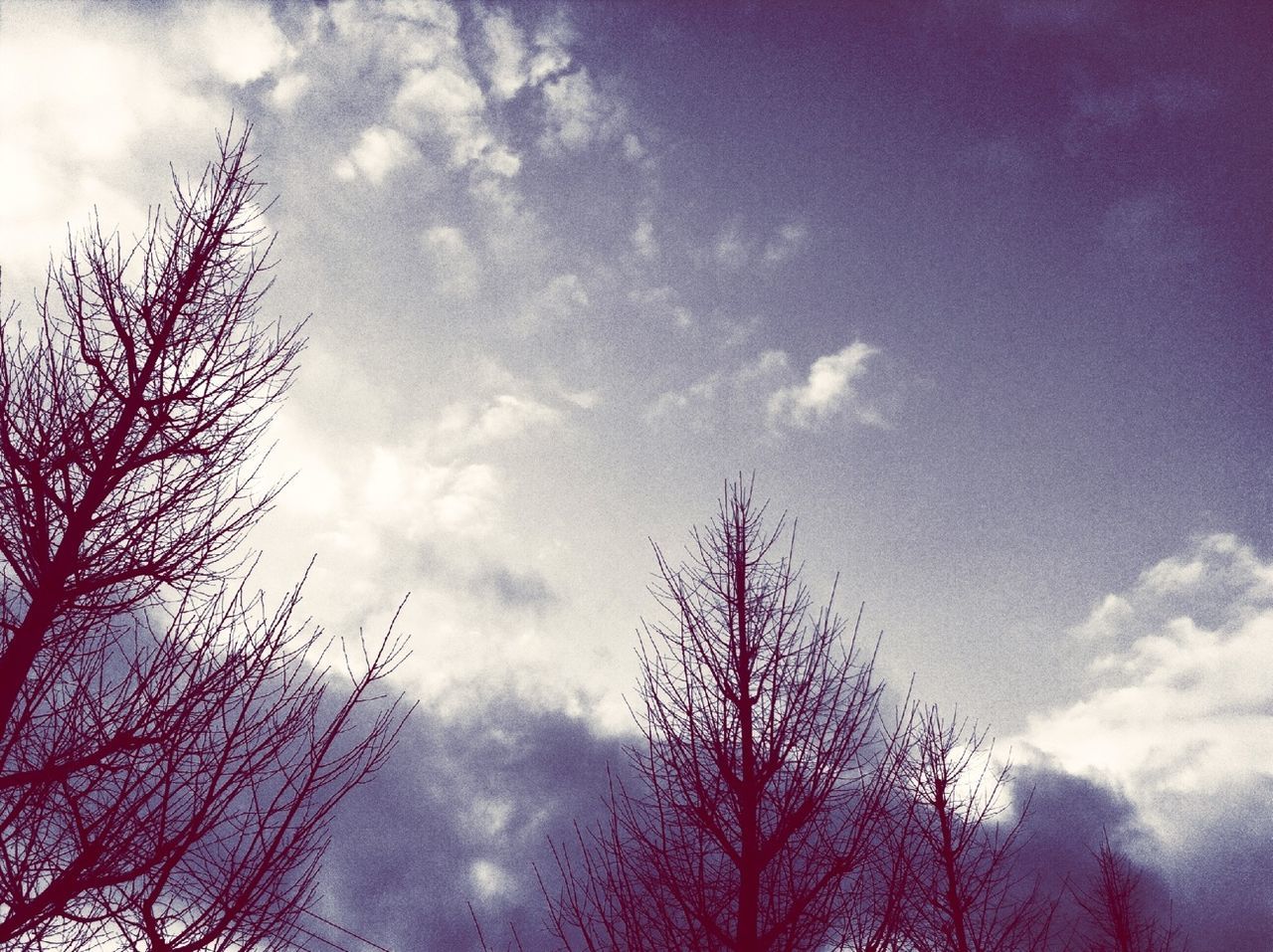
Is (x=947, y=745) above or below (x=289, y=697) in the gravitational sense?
above

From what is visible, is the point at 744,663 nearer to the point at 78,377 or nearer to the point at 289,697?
the point at 289,697

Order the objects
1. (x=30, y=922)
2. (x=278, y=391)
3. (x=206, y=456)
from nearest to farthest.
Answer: (x=30, y=922) → (x=206, y=456) → (x=278, y=391)

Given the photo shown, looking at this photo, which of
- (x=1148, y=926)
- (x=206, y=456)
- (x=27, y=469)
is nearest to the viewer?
(x=27, y=469)

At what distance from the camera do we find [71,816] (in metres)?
3.58

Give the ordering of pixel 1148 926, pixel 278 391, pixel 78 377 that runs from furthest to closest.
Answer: pixel 1148 926
pixel 278 391
pixel 78 377

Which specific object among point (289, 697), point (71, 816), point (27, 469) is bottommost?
point (71, 816)

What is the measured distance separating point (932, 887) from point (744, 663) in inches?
261

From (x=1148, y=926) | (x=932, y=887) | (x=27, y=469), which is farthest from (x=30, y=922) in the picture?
(x=1148, y=926)

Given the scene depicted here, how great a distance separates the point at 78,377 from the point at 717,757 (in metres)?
5.67

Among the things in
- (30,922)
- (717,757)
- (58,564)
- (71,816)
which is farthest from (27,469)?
(717,757)

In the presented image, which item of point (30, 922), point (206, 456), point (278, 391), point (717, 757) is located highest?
point (278, 391)

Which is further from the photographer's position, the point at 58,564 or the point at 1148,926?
the point at 1148,926

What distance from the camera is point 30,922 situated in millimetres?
3414

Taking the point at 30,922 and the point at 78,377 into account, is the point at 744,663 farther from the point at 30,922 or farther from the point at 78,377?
the point at 78,377
